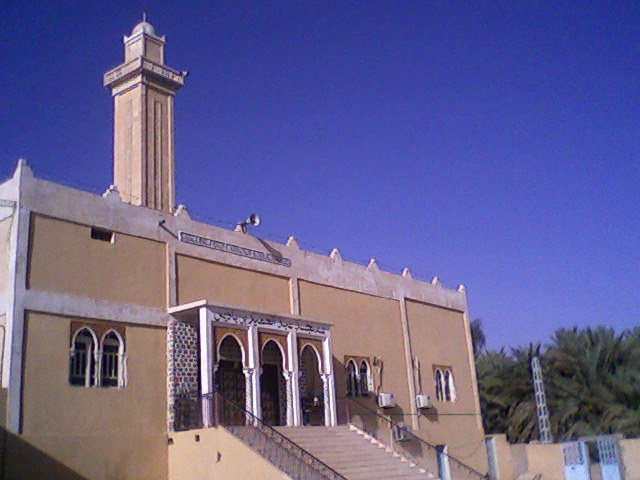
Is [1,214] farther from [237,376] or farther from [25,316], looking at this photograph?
[237,376]

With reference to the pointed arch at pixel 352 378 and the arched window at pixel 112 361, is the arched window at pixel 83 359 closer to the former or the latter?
the arched window at pixel 112 361

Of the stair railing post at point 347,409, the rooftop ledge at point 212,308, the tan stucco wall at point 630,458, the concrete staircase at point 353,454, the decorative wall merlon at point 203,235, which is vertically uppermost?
the decorative wall merlon at point 203,235

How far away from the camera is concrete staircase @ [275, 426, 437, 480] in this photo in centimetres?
1580

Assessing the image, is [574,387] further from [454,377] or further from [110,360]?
[110,360]

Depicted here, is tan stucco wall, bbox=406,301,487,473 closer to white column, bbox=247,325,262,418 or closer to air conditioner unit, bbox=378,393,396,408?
air conditioner unit, bbox=378,393,396,408

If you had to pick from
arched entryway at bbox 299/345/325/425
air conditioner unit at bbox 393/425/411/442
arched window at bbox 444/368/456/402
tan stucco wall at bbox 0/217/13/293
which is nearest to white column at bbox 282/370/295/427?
arched entryway at bbox 299/345/325/425

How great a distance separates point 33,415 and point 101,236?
387 centimetres

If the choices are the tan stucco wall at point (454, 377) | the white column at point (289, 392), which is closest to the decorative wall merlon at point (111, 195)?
the white column at point (289, 392)

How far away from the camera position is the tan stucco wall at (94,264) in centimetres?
1376

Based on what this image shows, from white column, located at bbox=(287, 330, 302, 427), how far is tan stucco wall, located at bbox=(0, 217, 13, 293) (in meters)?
6.52

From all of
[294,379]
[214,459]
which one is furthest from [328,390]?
[214,459]

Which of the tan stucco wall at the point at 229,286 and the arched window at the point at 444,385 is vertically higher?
the tan stucco wall at the point at 229,286

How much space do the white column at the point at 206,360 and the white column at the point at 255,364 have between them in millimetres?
1127

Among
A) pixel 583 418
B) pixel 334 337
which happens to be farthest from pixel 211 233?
pixel 583 418
